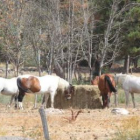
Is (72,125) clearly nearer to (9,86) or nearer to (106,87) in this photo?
(106,87)

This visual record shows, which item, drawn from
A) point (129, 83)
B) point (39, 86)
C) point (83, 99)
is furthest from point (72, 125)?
point (129, 83)

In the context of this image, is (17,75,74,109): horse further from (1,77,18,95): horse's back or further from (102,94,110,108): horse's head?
(102,94,110,108): horse's head

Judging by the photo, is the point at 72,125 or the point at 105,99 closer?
the point at 72,125

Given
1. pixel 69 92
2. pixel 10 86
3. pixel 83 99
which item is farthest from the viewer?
pixel 83 99

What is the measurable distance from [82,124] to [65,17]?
1446 cm

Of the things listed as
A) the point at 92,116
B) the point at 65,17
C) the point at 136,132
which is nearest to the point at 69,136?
the point at 136,132

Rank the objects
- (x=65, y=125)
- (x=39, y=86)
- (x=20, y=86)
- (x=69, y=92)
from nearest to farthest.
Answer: (x=65, y=125), (x=20, y=86), (x=39, y=86), (x=69, y=92)

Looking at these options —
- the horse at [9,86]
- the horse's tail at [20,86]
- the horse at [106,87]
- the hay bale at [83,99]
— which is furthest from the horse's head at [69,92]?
the horse at [9,86]

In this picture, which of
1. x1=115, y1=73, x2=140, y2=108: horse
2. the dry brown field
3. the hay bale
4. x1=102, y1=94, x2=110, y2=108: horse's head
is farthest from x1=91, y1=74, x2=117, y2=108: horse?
the dry brown field

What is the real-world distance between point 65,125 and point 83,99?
6717 mm

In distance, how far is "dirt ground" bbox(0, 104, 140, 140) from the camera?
1332 cm

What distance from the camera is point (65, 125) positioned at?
50.5 feet

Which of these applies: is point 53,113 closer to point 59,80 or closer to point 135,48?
point 59,80

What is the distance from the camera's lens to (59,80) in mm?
22000
